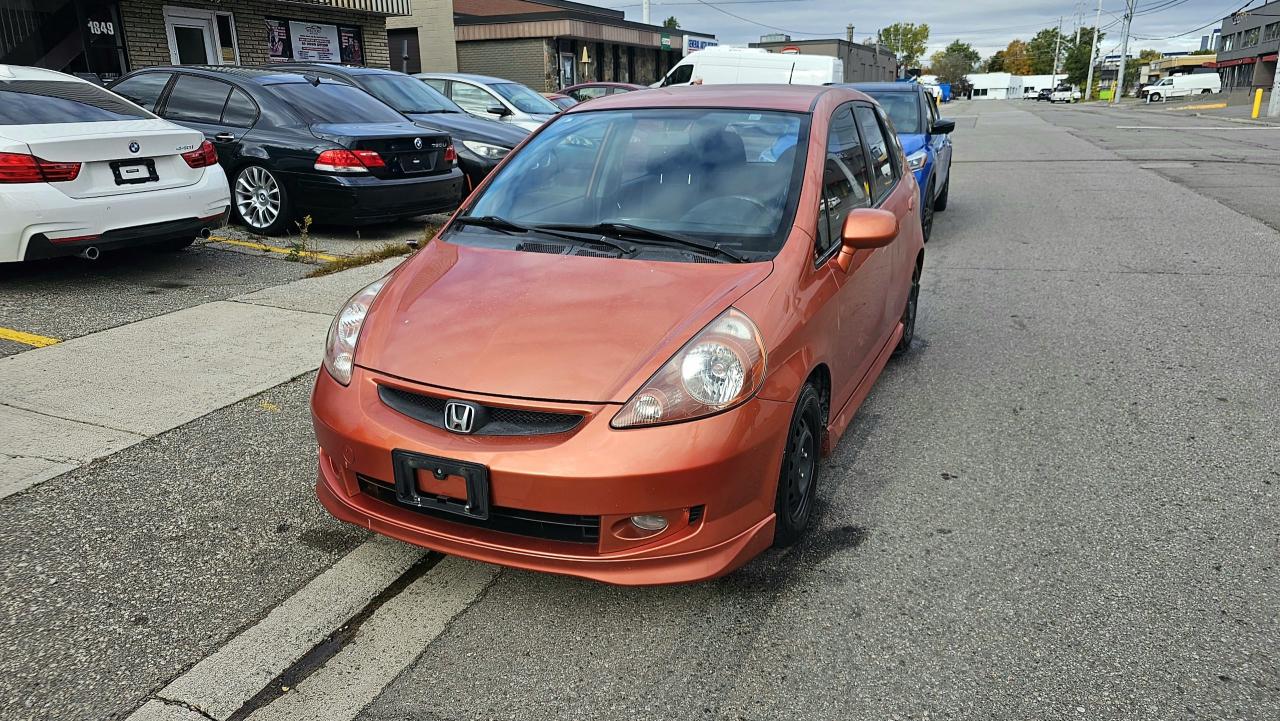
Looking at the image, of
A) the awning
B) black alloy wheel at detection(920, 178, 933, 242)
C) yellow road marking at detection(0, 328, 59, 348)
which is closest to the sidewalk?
yellow road marking at detection(0, 328, 59, 348)

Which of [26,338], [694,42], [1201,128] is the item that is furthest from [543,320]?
[694,42]

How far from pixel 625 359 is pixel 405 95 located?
31.5ft

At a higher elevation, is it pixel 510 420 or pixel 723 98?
pixel 723 98

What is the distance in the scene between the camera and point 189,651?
2.67 m

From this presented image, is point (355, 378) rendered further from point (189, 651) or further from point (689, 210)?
point (689, 210)

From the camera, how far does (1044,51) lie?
153625mm

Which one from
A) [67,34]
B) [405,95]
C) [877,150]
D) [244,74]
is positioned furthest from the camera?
[67,34]

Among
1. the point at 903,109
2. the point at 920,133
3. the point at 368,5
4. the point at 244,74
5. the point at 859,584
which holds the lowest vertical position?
the point at 859,584

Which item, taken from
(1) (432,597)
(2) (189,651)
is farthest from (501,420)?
(2) (189,651)

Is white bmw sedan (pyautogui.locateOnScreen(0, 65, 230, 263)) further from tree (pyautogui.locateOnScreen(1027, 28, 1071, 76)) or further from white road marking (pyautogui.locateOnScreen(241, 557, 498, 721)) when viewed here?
tree (pyautogui.locateOnScreen(1027, 28, 1071, 76))

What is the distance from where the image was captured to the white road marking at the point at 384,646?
8.09 feet

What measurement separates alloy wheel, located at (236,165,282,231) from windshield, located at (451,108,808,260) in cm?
513

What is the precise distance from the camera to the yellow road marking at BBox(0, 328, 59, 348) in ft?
17.4

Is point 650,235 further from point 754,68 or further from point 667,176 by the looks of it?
point 754,68
